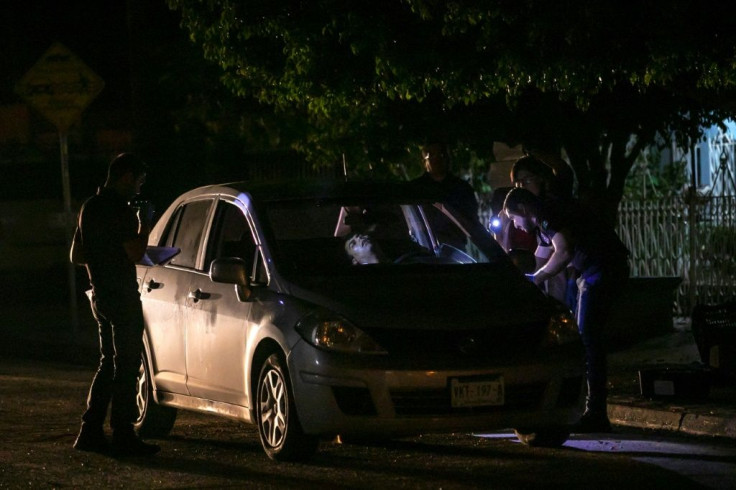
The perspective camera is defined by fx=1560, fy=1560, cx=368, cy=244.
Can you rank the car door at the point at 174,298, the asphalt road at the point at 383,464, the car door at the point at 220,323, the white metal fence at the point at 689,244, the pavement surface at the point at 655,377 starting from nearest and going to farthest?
the asphalt road at the point at 383,464 → the car door at the point at 220,323 → the car door at the point at 174,298 → the pavement surface at the point at 655,377 → the white metal fence at the point at 689,244

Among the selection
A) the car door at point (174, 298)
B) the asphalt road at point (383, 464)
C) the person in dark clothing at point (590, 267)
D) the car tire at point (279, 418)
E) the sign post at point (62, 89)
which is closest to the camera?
the asphalt road at point (383, 464)

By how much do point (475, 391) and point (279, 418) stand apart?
111 cm

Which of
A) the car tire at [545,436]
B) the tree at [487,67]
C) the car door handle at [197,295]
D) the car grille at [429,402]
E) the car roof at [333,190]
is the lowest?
the car tire at [545,436]

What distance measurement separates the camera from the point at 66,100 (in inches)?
695

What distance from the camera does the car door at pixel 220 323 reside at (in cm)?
884

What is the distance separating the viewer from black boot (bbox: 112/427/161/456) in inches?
355

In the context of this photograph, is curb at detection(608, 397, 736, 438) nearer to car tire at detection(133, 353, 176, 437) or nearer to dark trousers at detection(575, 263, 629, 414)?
dark trousers at detection(575, 263, 629, 414)

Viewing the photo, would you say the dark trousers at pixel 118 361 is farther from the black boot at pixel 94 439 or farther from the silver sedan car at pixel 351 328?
the silver sedan car at pixel 351 328

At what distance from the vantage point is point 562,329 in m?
8.49

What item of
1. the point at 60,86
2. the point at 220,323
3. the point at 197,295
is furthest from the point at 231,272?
the point at 60,86

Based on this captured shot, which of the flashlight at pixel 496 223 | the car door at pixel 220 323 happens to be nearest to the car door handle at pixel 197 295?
the car door at pixel 220 323

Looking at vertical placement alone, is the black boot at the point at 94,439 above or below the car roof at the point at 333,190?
below

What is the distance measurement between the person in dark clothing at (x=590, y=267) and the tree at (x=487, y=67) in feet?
7.46

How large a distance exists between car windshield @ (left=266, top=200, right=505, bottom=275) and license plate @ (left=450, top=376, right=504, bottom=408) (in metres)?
1.02
